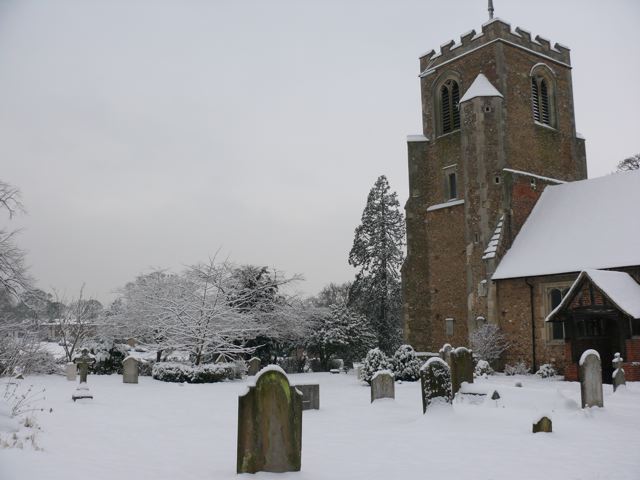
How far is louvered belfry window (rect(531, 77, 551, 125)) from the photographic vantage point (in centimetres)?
2947

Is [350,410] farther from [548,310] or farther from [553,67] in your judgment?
[553,67]

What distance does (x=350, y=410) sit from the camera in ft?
48.8

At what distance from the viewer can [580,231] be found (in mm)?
24656

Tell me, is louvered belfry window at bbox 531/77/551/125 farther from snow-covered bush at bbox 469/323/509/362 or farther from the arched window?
snow-covered bush at bbox 469/323/509/362

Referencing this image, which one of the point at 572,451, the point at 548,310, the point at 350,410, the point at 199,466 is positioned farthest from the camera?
the point at 548,310

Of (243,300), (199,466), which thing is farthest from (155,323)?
(199,466)

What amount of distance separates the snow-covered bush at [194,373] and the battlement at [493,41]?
1823cm

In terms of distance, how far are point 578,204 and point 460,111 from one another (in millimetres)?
6742

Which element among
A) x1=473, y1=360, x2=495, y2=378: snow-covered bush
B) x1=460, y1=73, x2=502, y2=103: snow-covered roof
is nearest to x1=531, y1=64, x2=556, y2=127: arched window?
x1=460, y1=73, x2=502, y2=103: snow-covered roof

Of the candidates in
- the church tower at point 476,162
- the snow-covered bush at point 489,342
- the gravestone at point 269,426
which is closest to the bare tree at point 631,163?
the church tower at point 476,162

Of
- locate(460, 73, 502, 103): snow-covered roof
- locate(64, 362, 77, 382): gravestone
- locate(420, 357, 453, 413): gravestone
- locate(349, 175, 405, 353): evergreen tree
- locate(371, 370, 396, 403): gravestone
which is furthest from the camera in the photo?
locate(349, 175, 405, 353): evergreen tree

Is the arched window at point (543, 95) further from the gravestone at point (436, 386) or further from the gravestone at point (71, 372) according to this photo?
the gravestone at point (71, 372)

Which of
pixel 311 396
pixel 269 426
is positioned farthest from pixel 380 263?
pixel 269 426

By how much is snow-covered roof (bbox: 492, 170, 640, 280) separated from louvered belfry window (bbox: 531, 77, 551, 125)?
3.84m
